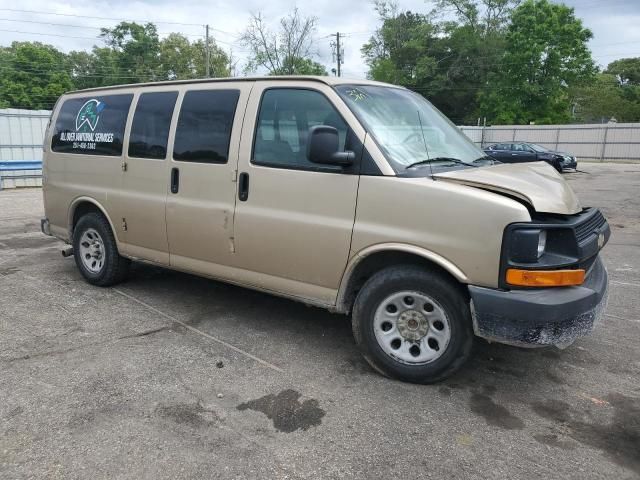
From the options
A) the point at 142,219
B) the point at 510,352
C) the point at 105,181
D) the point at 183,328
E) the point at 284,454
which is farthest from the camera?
the point at 105,181

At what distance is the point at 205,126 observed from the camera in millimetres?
4539

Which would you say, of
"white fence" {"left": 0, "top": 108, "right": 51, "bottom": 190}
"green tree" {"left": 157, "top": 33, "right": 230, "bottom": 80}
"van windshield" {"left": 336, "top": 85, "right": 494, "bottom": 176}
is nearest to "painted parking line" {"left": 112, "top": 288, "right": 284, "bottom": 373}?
"van windshield" {"left": 336, "top": 85, "right": 494, "bottom": 176}

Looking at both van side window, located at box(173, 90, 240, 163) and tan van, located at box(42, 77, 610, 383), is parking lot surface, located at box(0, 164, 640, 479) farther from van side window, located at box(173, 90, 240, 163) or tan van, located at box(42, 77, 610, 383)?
van side window, located at box(173, 90, 240, 163)

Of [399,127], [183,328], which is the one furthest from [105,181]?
[399,127]

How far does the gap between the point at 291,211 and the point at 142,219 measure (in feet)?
6.21

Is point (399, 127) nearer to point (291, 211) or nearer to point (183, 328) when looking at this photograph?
point (291, 211)

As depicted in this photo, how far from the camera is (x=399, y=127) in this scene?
3949 mm

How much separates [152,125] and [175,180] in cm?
69

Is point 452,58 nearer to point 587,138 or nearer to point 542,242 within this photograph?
point 587,138

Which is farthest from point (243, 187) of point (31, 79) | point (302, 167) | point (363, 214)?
point (31, 79)

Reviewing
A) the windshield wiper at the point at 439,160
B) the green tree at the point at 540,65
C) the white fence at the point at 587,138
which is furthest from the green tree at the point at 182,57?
the windshield wiper at the point at 439,160

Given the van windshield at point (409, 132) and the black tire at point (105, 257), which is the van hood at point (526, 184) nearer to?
the van windshield at point (409, 132)

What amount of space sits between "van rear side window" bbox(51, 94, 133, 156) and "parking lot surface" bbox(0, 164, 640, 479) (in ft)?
5.38

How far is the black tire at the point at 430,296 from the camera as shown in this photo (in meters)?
3.36
